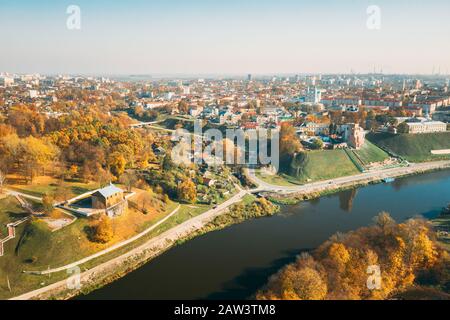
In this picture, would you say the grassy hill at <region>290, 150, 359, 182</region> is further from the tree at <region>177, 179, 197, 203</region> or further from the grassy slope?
the tree at <region>177, 179, 197, 203</region>

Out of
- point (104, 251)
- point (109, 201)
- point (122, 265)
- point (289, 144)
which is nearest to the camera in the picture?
point (122, 265)

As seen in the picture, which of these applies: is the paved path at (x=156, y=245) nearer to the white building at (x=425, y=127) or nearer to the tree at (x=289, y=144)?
the tree at (x=289, y=144)

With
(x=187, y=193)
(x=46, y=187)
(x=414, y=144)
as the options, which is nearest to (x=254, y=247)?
(x=187, y=193)

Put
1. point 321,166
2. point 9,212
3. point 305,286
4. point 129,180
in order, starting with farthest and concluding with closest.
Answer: point 321,166
point 129,180
point 9,212
point 305,286

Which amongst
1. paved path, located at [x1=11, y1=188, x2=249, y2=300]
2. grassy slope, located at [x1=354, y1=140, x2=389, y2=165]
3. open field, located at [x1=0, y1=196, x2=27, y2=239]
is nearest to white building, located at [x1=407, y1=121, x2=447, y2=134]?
grassy slope, located at [x1=354, y1=140, x2=389, y2=165]

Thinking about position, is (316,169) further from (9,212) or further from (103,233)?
(9,212)

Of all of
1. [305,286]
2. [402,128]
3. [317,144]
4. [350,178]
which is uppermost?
[402,128]

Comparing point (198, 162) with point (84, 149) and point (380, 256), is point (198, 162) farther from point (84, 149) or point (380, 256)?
point (380, 256)
